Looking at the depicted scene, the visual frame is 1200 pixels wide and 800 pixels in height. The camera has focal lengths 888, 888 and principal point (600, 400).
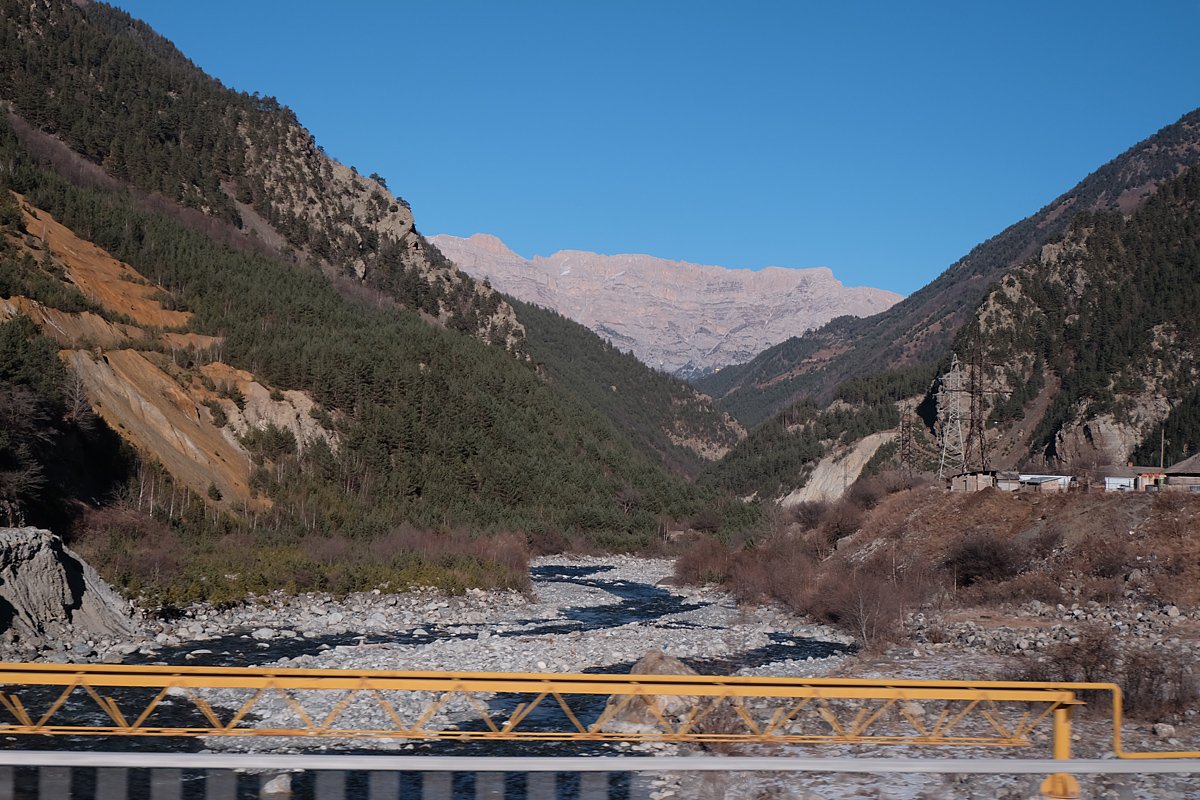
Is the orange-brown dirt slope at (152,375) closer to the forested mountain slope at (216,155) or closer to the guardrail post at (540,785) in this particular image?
the forested mountain slope at (216,155)

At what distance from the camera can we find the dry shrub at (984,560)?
3878cm

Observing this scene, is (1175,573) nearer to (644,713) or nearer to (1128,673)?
(1128,673)

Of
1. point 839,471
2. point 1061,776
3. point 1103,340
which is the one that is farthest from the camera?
point 839,471

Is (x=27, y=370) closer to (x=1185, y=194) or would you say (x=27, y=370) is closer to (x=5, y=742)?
(x=5, y=742)

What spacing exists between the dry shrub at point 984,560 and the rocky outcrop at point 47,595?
110 ft

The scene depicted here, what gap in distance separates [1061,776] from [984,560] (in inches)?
1387

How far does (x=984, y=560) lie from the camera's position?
129 feet

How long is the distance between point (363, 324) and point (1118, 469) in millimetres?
67933

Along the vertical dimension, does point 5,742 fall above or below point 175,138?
below

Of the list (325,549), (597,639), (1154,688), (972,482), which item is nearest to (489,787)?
(1154,688)

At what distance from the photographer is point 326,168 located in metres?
122

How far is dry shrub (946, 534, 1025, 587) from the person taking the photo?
127 ft

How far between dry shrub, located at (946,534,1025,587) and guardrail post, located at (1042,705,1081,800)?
34.1 metres

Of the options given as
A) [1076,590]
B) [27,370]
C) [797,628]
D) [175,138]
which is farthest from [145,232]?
[1076,590]
